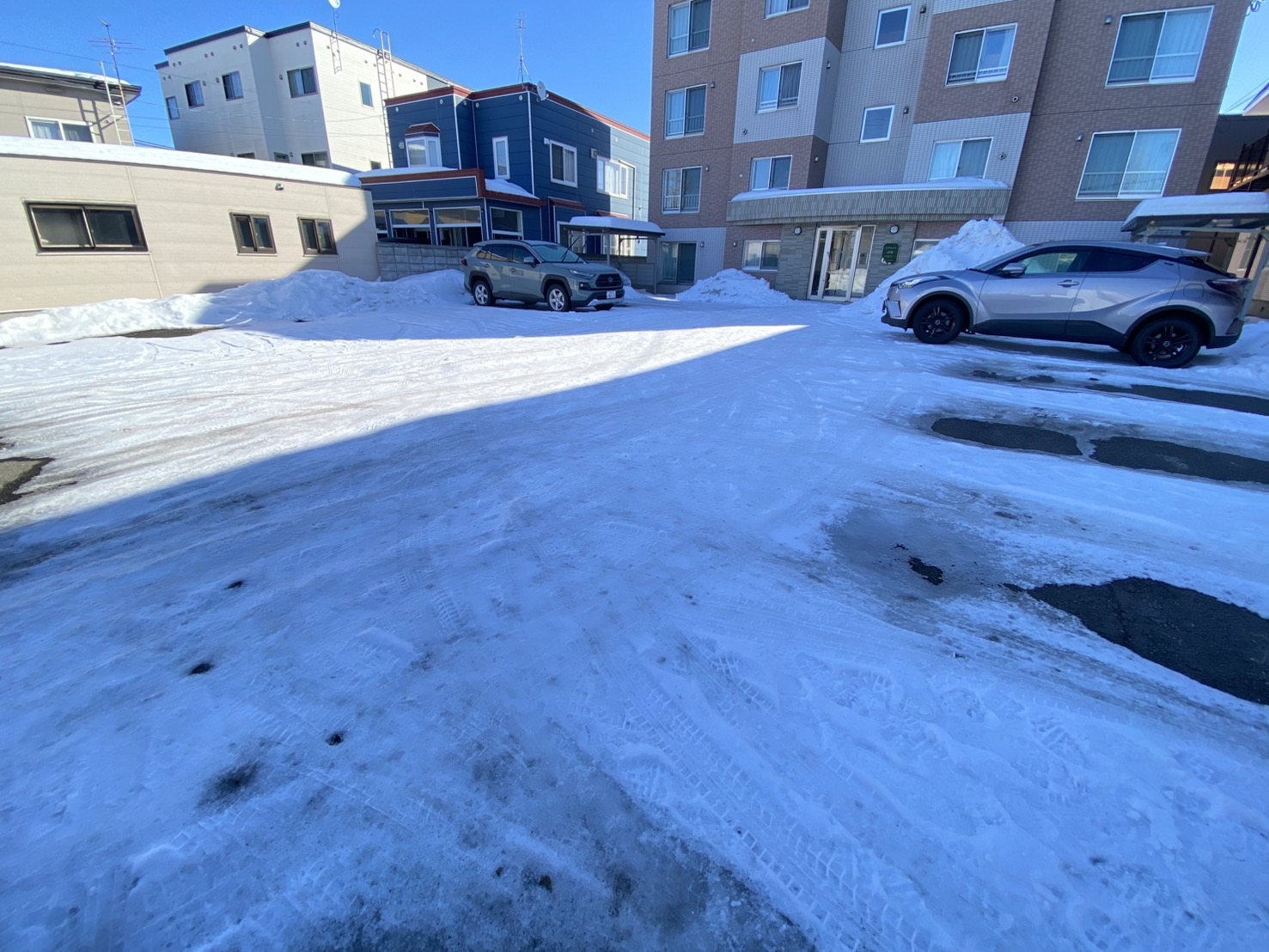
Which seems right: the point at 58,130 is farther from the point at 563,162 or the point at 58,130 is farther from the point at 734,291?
the point at 734,291

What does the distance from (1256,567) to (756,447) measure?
10.0ft

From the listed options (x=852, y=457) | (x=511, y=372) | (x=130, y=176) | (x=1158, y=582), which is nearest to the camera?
(x=1158, y=582)

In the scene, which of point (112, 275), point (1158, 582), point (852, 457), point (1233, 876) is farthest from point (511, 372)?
point (112, 275)

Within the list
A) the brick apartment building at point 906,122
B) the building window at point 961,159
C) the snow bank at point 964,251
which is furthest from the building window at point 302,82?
the snow bank at point 964,251

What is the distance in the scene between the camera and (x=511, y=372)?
7422 millimetres

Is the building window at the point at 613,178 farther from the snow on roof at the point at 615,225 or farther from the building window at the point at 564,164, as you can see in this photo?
the snow on roof at the point at 615,225

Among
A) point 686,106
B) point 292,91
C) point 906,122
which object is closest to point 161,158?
point 686,106

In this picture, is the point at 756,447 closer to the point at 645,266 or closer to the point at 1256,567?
the point at 1256,567

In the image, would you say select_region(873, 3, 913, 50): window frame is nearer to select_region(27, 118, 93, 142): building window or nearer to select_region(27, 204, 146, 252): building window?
select_region(27, 204, 146, 252): building window

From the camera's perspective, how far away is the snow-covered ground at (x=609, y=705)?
145cm

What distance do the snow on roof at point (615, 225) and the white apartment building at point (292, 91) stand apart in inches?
571

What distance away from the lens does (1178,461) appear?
4664 mm

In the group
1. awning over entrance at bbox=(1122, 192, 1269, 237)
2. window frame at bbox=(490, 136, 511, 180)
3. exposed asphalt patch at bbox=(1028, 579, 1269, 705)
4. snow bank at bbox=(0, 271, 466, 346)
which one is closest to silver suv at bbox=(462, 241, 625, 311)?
snow bank at bbox=(0, 271, 466, 346)

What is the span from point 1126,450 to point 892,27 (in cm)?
2208
